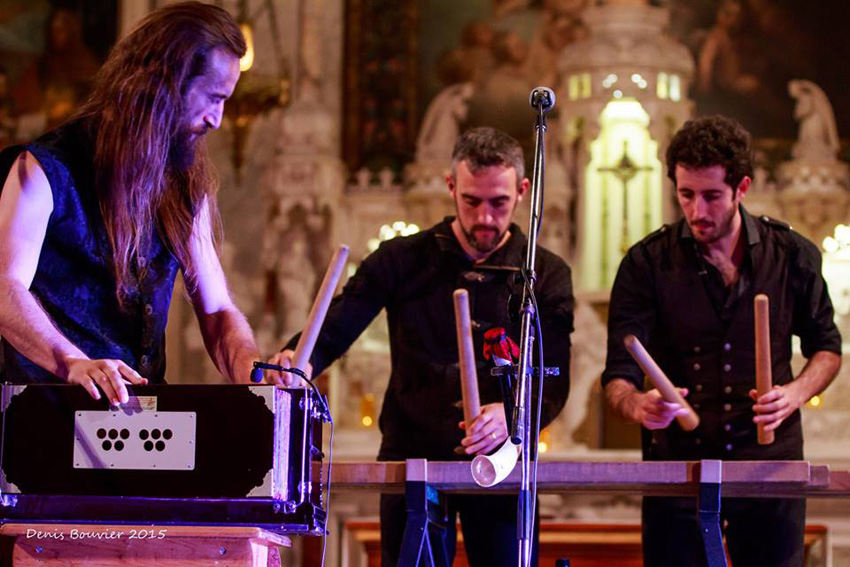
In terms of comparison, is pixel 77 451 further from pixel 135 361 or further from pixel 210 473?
pixel 135 361

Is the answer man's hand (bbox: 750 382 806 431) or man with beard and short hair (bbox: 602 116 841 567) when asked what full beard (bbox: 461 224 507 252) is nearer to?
man with beard and short hair (bbox: 602 116 841 567)

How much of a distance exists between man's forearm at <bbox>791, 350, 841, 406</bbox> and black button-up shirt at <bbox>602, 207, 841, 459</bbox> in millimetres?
28

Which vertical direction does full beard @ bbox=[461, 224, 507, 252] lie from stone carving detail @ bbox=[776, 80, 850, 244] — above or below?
below

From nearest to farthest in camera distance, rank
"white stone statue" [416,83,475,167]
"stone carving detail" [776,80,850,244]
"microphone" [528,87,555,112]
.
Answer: "microphone" [528,87,555,112]
"stone carving detail" [776,80,850,244]
"white stone statue" [416,83,475,167]

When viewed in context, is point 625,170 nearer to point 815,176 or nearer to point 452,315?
point 815,176

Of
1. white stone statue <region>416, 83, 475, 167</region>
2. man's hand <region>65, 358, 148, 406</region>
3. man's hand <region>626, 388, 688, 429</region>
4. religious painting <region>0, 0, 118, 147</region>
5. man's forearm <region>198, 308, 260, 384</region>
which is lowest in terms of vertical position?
man's hand <region>65, 358, 148, 406</region>

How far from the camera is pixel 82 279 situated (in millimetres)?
2895

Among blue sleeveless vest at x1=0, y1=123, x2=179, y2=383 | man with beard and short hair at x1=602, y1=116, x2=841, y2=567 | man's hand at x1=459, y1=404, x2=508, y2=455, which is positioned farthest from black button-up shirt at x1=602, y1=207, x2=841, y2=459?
blue sleeveless vest at x1=0, y1=123, x2=179, y2=383

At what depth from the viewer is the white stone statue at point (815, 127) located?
6.80 metres

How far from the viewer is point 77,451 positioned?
250cm

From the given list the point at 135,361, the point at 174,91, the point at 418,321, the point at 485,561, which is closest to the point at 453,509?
the point at 485,561

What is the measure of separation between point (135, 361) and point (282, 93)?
453 centimetres

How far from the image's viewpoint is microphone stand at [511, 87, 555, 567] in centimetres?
250

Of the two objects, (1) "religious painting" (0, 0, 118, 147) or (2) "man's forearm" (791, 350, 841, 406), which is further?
(1) "religious painting" (0, 0, 118, 147)
